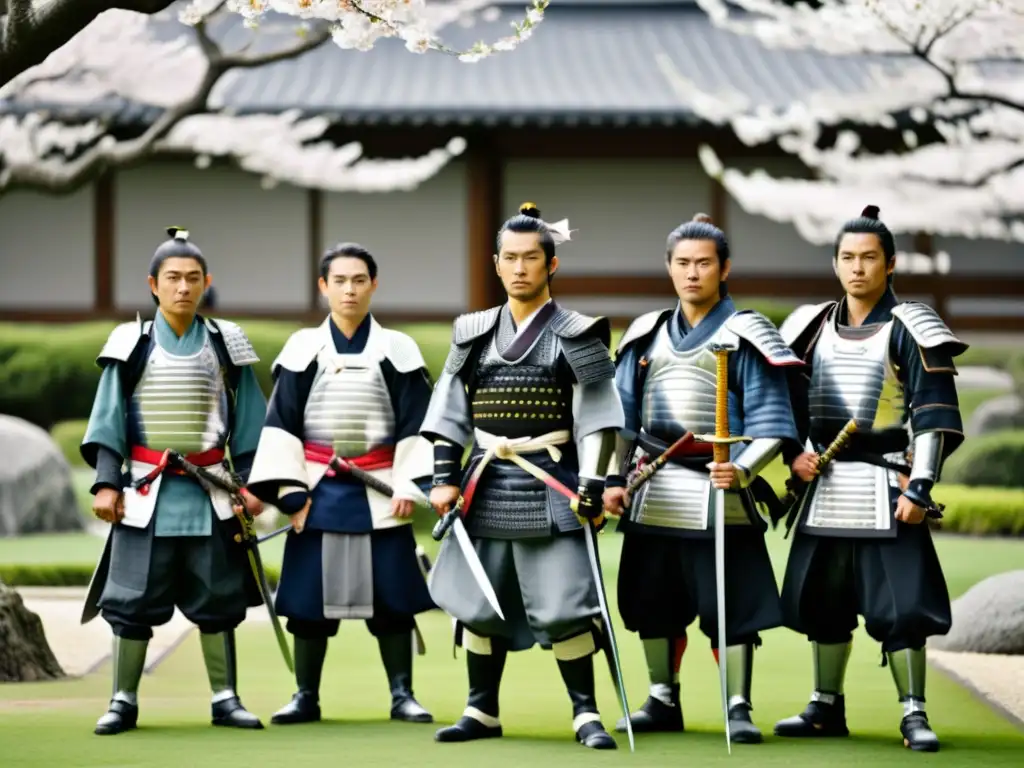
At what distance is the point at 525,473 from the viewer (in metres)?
6.06

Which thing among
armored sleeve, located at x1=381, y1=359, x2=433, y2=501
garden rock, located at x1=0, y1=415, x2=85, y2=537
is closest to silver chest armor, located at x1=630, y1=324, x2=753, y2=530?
armored sleeve, located at x1=381, y1=359, x2=433, y2=501

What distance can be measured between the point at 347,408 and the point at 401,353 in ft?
1.00

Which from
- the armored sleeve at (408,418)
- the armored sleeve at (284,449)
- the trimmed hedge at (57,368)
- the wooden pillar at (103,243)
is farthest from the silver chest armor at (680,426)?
the wooden pillar at (103,243)

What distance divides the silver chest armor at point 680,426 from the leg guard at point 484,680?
691 mm

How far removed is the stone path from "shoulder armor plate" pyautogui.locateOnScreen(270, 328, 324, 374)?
6.33 feet

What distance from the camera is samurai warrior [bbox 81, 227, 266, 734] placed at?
6.29m

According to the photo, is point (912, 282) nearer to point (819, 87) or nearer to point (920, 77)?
point (819, 87)

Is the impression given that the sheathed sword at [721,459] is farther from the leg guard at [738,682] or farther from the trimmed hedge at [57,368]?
the trimmed hedge at [57,368]

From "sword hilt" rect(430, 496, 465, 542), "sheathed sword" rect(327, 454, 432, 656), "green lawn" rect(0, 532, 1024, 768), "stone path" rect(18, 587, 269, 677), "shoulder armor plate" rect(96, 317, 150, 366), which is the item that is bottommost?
"green lawn" rect(0, 532, 1024, 768)

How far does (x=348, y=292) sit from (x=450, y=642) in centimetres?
272

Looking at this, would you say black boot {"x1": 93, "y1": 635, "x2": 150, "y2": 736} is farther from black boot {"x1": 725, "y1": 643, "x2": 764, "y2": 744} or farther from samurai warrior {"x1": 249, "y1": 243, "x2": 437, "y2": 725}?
black boot {"x1": 725, "y1": 643, "x2": 764, "y2": 744}

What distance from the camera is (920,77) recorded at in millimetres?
13398

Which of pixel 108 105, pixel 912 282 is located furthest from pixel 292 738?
pixel 912 282

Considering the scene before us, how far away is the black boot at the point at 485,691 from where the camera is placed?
6031mm
